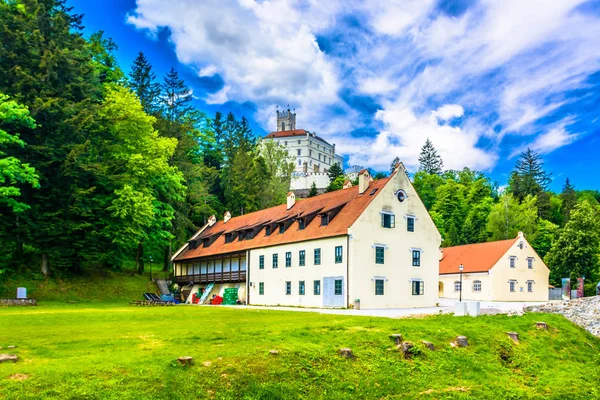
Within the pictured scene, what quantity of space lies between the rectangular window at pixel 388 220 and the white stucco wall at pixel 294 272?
3.42m

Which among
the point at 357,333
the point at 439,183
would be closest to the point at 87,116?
the point at 357,333

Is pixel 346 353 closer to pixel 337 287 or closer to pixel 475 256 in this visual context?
pixel 337 287

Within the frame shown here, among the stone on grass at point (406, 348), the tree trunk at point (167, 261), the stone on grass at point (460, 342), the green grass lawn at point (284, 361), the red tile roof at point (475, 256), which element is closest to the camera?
the green grass lawn at point (284, 361)

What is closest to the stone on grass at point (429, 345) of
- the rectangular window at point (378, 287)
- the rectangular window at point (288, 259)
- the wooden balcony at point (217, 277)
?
the rectangular window at point (378, 287)

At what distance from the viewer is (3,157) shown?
1347 inches

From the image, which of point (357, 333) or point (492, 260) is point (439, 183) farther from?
point (357, 333)

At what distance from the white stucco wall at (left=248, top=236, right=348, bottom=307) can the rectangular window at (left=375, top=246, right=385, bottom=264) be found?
94.5 inches

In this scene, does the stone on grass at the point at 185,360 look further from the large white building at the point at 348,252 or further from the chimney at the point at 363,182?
the chimney at the point at 363,182

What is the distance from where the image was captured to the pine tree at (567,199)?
283ft

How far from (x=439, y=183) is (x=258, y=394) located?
85.4 meters

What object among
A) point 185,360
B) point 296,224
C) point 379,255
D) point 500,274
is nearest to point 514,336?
point 185,360

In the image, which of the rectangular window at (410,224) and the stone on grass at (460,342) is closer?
the stone on grass at (460,342)

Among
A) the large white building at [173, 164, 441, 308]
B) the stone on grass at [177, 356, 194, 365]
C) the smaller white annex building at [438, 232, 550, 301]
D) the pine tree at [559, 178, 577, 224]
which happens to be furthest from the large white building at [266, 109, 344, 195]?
the stone on grass at [177, 356, 194, 365]

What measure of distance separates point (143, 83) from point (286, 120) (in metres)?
95.2
